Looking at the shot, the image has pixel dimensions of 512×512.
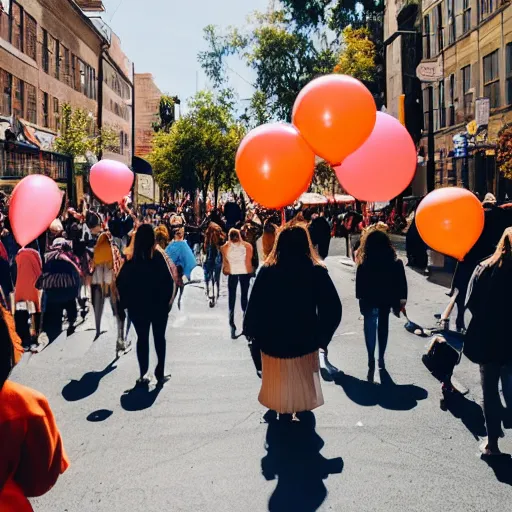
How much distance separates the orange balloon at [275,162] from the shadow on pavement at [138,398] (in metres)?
2.30

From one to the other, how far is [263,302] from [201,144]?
143 feet

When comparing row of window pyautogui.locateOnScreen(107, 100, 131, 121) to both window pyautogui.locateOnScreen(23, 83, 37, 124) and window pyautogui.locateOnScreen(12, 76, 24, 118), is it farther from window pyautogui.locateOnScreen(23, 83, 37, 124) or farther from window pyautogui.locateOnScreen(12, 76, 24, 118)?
window pyautogui.locateOnScreen(12, 76, 24, 118)

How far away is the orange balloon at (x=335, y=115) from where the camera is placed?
652 centimetres

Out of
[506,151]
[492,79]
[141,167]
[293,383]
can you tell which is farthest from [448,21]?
[293,383]

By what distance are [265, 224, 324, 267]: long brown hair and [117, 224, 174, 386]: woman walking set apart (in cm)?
183

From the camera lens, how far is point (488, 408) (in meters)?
5.23

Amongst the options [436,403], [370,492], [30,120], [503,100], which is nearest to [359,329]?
[436,403]

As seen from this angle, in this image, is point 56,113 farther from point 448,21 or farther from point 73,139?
point 448,21

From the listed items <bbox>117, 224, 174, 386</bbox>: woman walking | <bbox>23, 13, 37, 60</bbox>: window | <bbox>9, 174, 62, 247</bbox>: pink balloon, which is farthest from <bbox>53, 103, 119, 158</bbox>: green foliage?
<bbox>117, 224, 174, 386</bbox>: woman walking

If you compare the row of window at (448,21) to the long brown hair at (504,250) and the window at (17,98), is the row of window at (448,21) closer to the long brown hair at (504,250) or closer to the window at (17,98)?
the window at (17,98)

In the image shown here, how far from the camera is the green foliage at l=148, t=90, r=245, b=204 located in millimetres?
48312

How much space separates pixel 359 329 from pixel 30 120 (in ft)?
78.1

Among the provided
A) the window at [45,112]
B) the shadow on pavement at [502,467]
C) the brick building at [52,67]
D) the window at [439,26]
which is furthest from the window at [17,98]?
the shadow on pavement at [502,467]

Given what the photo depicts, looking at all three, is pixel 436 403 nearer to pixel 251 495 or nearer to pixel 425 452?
pixel 425 452
